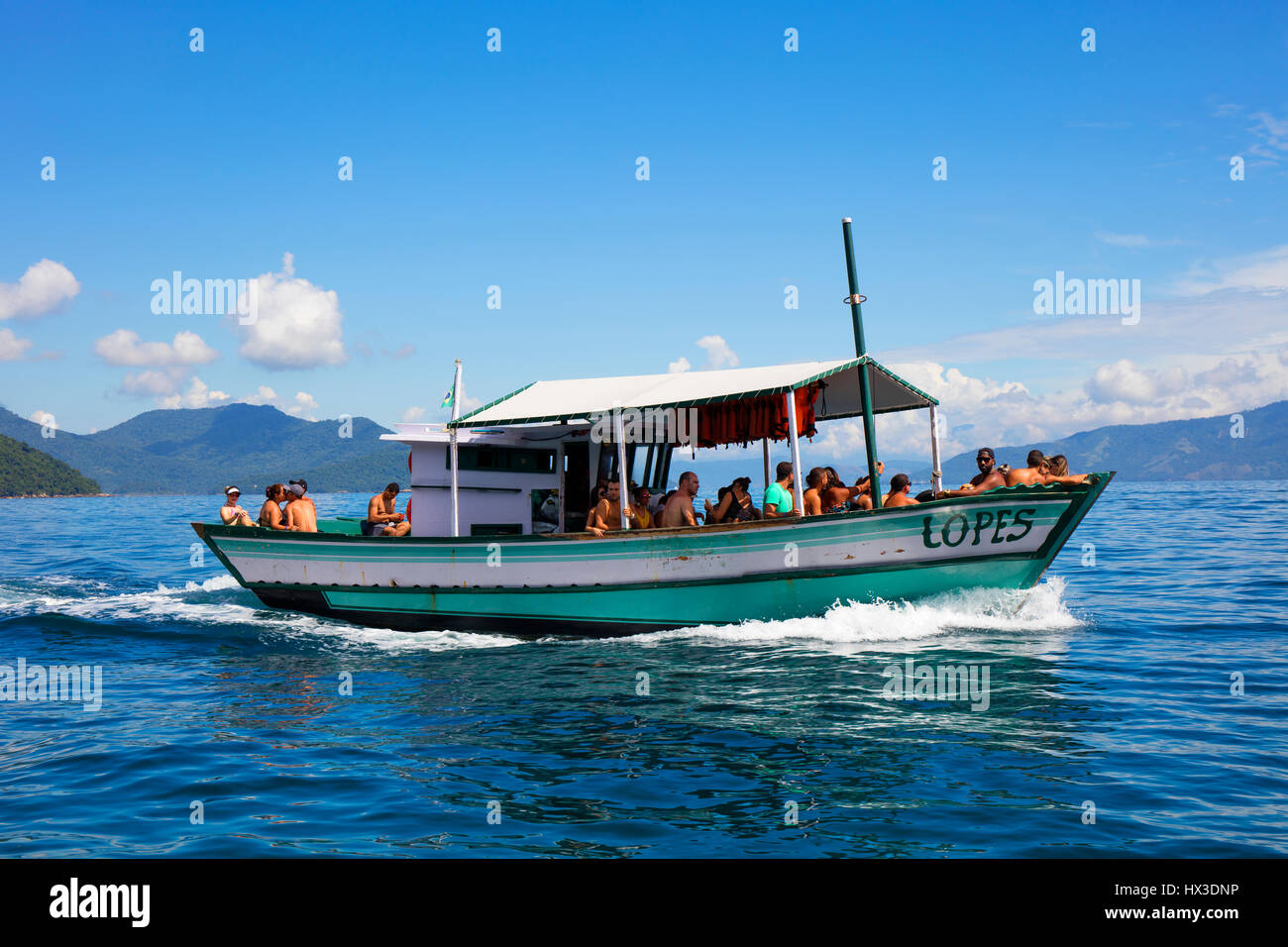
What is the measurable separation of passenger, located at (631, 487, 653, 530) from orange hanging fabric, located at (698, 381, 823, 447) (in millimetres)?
1636

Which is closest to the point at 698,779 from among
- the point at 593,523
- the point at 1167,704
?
the point at 1167,704

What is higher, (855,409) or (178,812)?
(855,409)

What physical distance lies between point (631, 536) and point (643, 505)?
1.72m

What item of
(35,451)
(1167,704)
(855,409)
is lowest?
(1167,704)

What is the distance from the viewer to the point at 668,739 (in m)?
8.98

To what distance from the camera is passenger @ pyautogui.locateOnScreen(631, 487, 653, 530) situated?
15.0 m

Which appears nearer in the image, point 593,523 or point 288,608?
point 593,523

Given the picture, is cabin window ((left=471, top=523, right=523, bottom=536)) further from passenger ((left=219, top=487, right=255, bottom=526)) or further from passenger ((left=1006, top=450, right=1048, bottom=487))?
passenger ((left=1006, top=450, right=1048, bottom=487))
